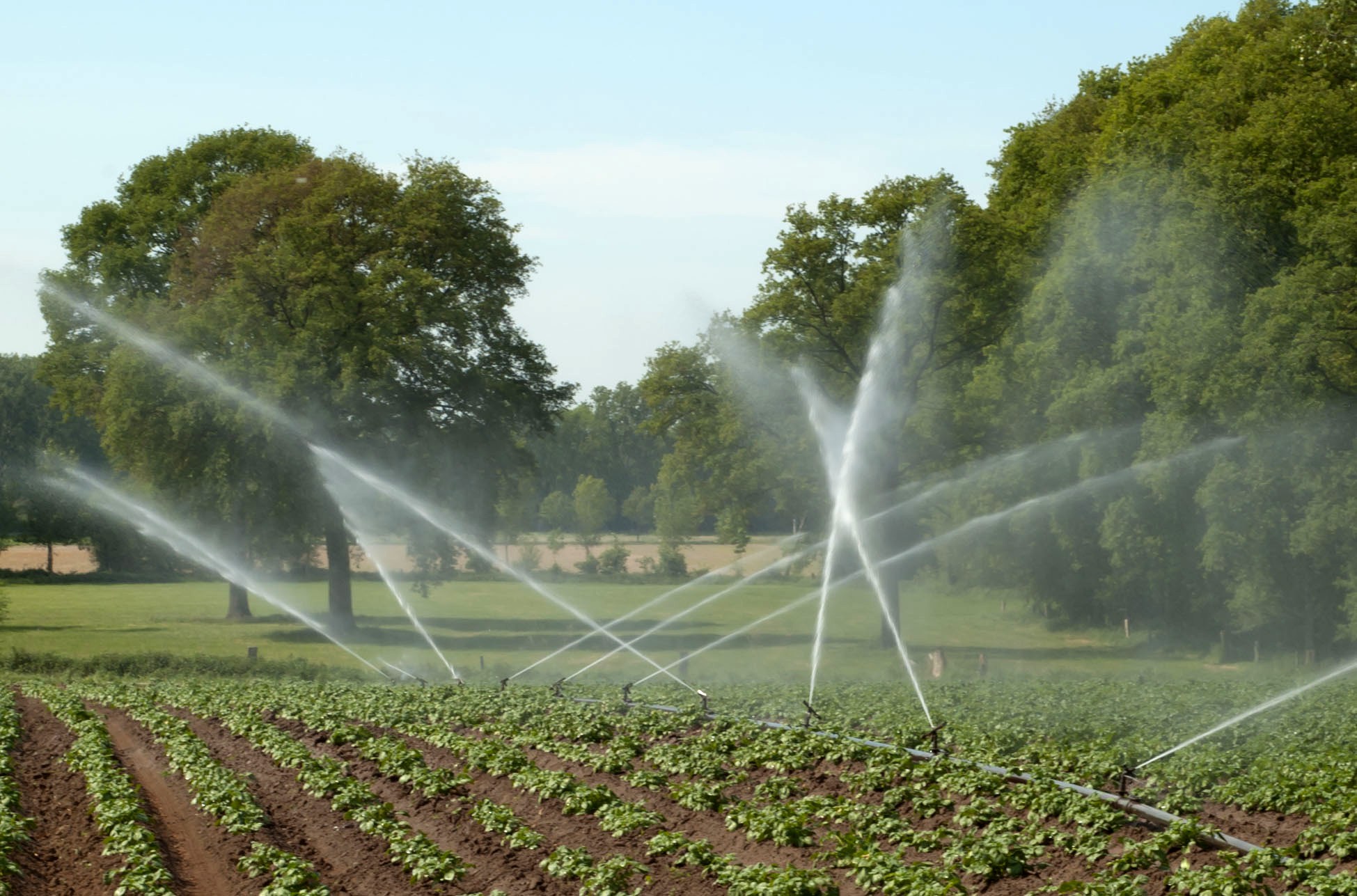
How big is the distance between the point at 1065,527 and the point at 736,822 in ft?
116

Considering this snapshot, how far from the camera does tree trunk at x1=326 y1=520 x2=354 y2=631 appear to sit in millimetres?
55438

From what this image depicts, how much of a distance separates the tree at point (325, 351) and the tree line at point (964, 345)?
0.14 m

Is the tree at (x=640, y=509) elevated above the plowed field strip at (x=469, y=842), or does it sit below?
above

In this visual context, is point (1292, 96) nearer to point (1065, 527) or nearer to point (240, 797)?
point (1065, 527)

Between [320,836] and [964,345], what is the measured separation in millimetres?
39040

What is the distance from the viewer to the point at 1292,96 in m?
41.8

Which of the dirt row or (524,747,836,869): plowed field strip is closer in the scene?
the dirt row

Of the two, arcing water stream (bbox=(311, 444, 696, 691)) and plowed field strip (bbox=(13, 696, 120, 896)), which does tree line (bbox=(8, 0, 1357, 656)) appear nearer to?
arcing water stream (bbox=(311, 444, 696, 691))

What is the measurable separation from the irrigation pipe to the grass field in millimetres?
14364

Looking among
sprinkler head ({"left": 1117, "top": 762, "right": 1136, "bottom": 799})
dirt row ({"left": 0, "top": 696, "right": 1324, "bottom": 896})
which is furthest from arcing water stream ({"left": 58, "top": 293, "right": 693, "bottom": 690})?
sprinkler head ({"left": 1117, "top": 762, "right": 1136, "bottom": 799})


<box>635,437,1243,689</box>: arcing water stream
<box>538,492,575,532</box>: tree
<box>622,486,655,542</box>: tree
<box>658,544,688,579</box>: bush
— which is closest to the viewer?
<box>635,437,1243,689</box>: arcing water stream

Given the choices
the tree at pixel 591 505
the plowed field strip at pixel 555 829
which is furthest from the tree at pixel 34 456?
the plowed field strip at pixel 555 829

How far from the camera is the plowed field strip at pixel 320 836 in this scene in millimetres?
14984

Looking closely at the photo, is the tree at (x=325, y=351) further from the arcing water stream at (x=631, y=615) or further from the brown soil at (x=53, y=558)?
the brown soil at (x=53, y=558)
